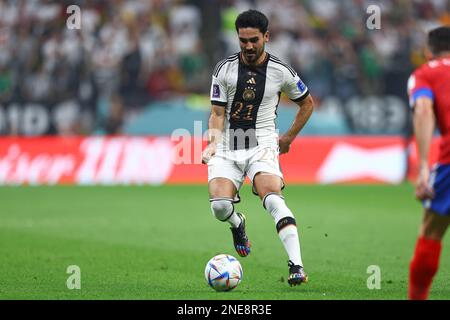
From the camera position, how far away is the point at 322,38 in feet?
76.3

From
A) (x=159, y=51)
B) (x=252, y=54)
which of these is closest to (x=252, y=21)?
(x=252, y=54)

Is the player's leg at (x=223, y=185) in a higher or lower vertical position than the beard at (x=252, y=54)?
lower

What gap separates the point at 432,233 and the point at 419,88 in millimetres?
964

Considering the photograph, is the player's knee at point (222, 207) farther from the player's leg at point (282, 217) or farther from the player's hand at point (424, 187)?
the player's hand at point (424, 187)

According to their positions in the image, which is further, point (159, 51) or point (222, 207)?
point (159, 51)

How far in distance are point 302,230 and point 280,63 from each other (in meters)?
5.12

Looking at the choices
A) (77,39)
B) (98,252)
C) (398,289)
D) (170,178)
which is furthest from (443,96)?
(77,39)

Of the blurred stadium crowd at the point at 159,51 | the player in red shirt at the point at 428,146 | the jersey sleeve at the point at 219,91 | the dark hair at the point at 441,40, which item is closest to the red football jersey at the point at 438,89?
the player in red shirt at the point at 428,146

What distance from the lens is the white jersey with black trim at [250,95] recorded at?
857cm

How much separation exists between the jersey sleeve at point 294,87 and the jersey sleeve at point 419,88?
245cm

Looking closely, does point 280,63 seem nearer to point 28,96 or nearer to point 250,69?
point 250,69

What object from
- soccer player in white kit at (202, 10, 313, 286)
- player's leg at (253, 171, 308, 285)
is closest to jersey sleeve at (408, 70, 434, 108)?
player's leg at (253, 171, 308, 285)

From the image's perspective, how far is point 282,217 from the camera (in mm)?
8180

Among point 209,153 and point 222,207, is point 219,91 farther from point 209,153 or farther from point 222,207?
point 222,207
